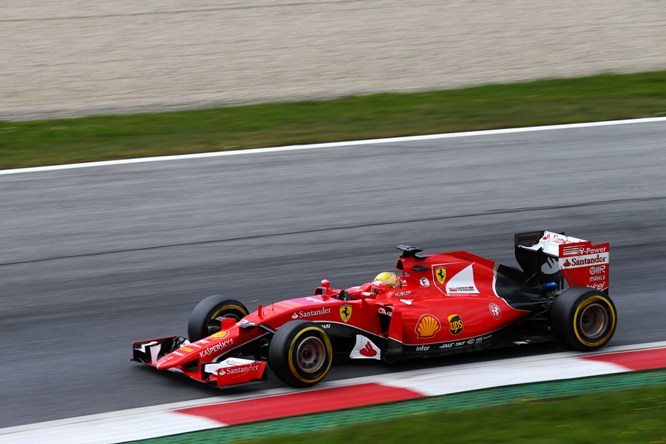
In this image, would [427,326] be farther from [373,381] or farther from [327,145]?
[327,145]

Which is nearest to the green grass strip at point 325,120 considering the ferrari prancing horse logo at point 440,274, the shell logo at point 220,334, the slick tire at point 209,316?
the slick tire at point 209,316

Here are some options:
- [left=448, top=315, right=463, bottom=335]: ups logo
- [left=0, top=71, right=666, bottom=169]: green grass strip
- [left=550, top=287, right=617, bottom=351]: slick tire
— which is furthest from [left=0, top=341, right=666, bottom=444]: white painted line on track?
[left=0, top=71, right=666, bottom=169]: green grass strip

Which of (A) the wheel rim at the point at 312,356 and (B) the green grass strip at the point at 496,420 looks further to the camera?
(A) the wheel rim at the point at 312,356

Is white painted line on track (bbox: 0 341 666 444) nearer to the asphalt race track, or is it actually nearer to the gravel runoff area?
the asphalt race track

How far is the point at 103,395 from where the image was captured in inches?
326

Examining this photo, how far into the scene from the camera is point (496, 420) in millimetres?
7191

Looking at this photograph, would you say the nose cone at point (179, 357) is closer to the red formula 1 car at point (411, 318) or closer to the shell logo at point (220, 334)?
the red formula 1 car at point (411, 318)

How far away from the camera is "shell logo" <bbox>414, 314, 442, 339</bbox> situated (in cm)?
864

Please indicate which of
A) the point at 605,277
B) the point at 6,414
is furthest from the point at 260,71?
the point at 6,414

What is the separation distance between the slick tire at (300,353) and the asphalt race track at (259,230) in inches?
18.5

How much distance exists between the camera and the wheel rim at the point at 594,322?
911 cm

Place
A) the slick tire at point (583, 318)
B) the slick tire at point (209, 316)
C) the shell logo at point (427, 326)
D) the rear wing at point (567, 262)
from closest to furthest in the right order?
the shell logo at point (427, 326) → the slick tire at point (209, 316) → the slick tire at point (583, 318) → the rear wing at point (567, 262)

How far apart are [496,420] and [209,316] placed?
8.70 ft

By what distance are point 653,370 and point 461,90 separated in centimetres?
1123
